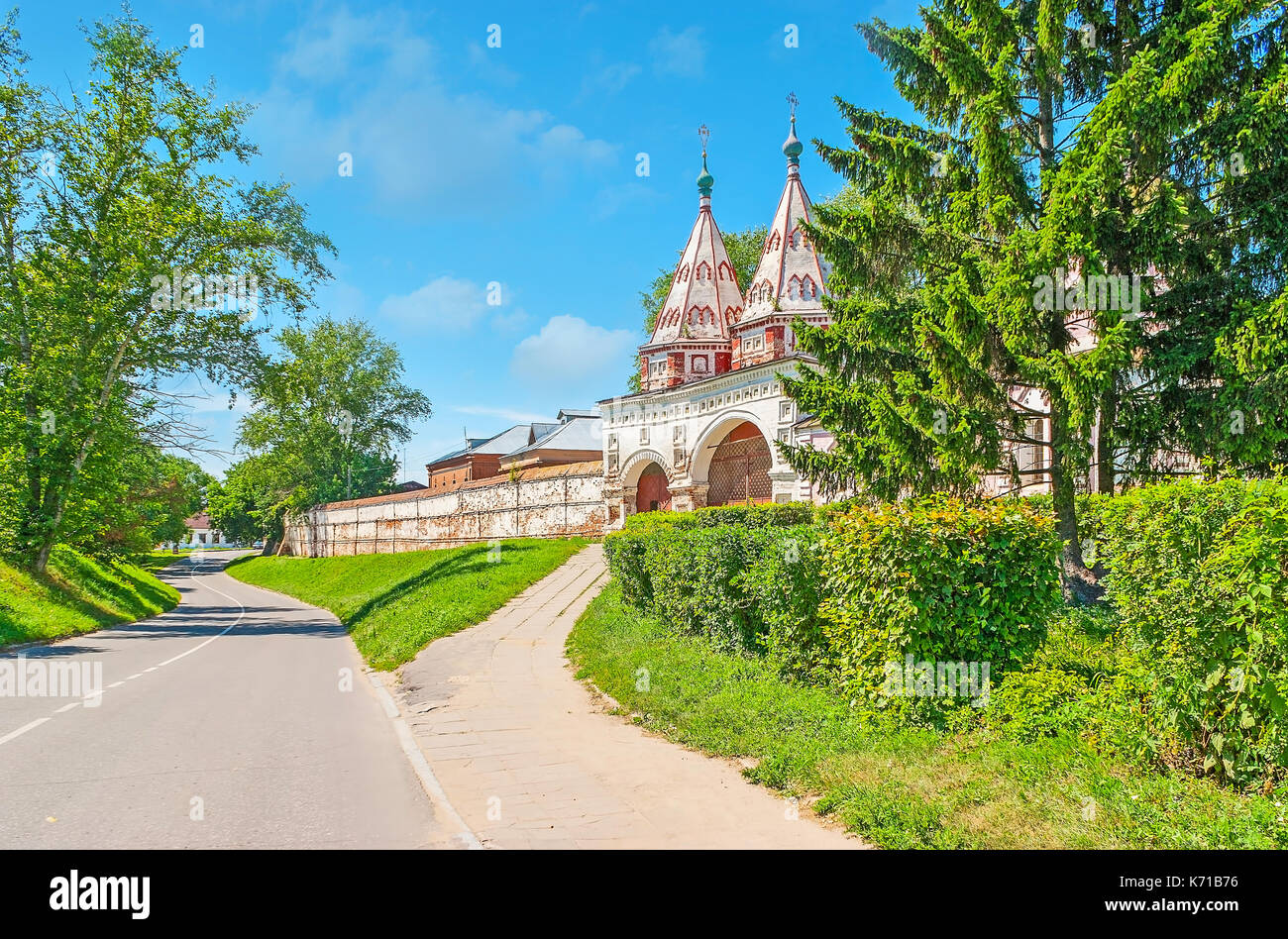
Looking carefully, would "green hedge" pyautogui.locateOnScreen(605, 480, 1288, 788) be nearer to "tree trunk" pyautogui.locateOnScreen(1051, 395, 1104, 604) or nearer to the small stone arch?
"tree trunk" pyautogui.locateOnScreen(1051, 395, 1104, 604)

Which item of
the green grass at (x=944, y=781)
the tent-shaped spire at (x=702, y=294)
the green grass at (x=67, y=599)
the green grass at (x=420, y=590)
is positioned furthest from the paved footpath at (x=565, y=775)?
the tent-shaped spire at (x=702, y=294)

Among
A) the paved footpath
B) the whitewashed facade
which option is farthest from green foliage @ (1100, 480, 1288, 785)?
the whitewashed facade

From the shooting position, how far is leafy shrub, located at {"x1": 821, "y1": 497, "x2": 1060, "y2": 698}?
7133mm

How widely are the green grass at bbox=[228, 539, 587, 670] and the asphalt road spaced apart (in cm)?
222

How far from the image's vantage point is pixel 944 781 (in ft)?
18.7

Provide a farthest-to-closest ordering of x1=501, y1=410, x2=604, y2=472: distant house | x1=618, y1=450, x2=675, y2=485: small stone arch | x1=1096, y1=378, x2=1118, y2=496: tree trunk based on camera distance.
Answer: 1. x1=501, y1=410, x2=604, y2=472: distant house
2. x1=618, y1=450, x2=675, y2=485: small stone arch
3. x1=1096, y1=378, x2=1118, y2=496: tree trunk

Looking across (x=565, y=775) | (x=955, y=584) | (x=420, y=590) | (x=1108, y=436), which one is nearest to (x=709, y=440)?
(x=420, y=590)

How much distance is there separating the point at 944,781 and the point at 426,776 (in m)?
4.36

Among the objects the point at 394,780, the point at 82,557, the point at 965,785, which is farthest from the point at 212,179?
the point at 965,785

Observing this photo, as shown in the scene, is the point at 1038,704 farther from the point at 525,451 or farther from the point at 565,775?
the point at 525,451

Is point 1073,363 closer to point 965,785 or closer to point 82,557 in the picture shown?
point 965,785

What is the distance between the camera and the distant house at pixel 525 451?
57500 mm

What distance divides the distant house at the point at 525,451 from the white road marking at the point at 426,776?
136ft

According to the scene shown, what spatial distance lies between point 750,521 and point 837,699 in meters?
13.1
